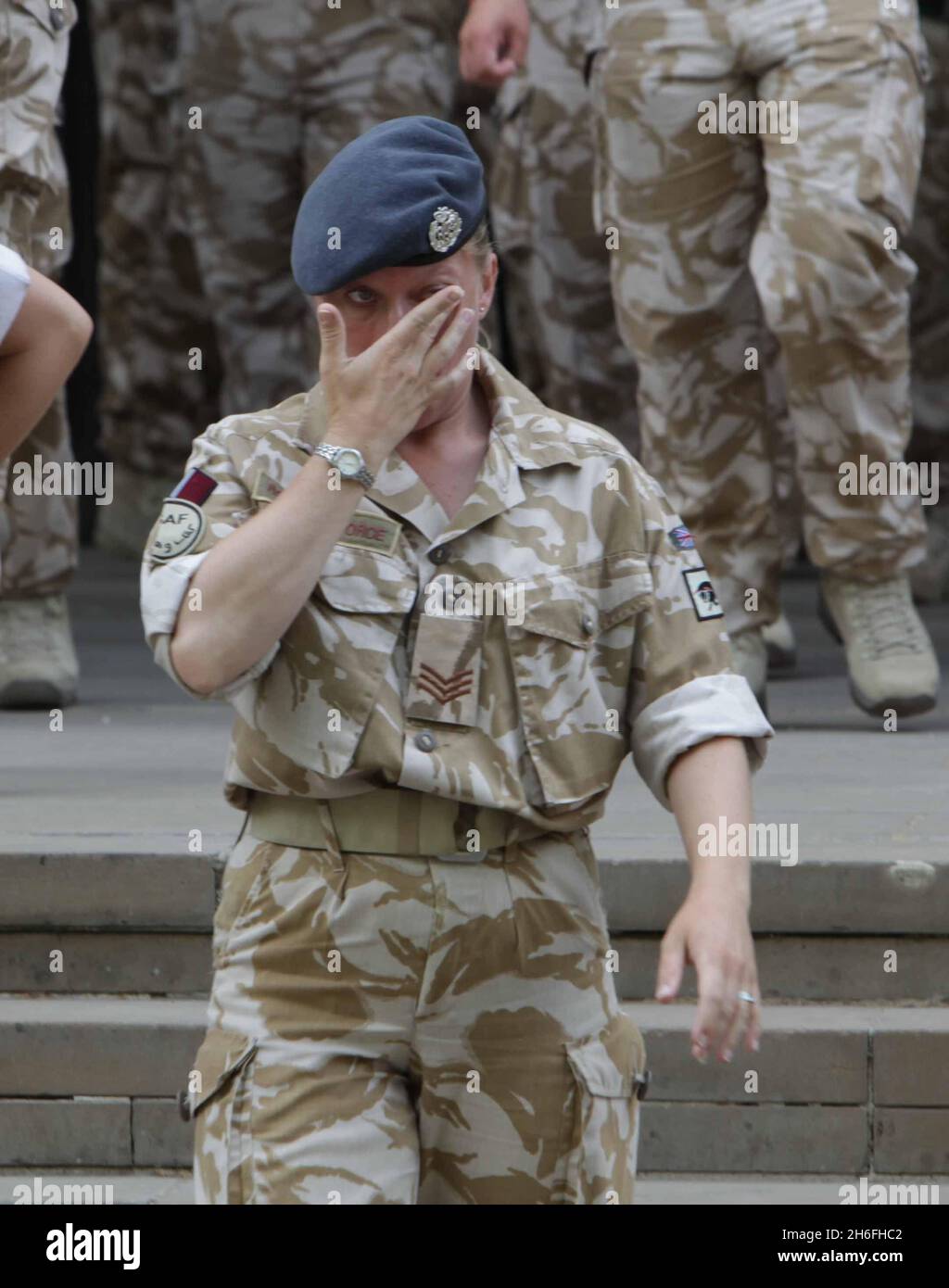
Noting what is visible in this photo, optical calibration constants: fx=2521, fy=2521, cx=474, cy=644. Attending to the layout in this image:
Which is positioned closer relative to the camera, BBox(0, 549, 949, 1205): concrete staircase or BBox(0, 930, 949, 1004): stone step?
BBox(0, 549, 949, 1205): concrete staircase

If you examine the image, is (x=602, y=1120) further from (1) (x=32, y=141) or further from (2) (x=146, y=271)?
(2) (x=146, y=271)

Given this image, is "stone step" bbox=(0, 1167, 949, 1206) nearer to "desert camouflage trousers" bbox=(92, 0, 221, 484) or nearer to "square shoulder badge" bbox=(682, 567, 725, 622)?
"square shoulder badge" bbox=(682, 567, 725, 622)

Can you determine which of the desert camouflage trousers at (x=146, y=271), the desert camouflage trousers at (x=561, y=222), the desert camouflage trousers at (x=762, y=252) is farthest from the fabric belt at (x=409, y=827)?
the desert camouflage trousers at (x=146, y=271)

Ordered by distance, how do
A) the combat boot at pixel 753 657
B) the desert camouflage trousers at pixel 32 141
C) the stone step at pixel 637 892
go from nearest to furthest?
the stone step at pixel 637 892
the desert camouflage trousers at pixel 32 141
the combat boot at pixel 753 657

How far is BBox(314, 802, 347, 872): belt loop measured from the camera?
229cm

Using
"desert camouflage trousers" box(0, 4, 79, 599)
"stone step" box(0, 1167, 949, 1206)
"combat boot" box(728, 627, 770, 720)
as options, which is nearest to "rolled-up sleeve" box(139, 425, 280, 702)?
"stone step" box(0, 1167, 949, 1206)

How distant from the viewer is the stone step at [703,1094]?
135 inches

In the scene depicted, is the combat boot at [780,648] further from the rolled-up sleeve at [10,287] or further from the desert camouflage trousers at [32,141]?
the rolled-up sleeve at [10,287]

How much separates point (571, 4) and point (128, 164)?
6.99 feet

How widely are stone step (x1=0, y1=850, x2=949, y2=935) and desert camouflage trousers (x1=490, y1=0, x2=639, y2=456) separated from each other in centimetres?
318

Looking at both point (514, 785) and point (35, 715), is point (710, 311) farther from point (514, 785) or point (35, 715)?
point (514, 785)

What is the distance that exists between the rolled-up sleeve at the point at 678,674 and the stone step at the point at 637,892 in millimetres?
1194

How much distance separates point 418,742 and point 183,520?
0.98 feet

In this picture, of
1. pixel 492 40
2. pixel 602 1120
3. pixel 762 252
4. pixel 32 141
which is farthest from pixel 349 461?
pixel 492 40
